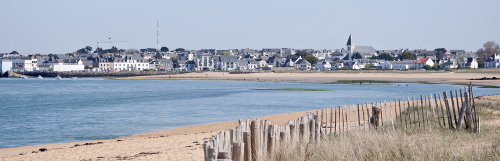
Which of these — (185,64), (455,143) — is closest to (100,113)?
(455,143)

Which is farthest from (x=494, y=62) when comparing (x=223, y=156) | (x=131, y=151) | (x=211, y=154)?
(x=211, y=154)

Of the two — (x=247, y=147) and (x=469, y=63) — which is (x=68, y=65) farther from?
(x=247, y=147)

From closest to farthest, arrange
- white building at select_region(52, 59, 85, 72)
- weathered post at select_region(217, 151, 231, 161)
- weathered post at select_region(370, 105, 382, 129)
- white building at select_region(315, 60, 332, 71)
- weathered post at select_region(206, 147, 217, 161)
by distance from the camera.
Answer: weathered post at select_region(206, 147, 217, 161) < weathered post at select_region(217, 151, 231, 161) < weathered post at select_region(370, 105, 382, 129) < white building at select_region(315, 60, 332, 71) < white building at select_region(52, 59, 85, 72)

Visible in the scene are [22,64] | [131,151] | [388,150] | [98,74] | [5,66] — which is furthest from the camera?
[22,64]

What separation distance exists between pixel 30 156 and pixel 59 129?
10588mm

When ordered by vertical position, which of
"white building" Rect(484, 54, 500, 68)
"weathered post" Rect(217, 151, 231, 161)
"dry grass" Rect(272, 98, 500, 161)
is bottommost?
"dry grass" Rect(272, 98, 500, 161)

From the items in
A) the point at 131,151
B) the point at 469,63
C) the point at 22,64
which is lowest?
the point at 131,151

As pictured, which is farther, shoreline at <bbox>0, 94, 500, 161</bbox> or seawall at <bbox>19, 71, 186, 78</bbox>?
seawall at <bbox>19, 71, 186, 78</bbox>

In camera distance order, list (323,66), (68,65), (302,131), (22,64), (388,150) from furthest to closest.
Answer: (22,64) < (68,65) < (323,66) < (302,131) < (388,150)

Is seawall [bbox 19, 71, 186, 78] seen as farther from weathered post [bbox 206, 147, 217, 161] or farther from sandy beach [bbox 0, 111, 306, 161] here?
Result: weathered post [bbox 206, 147, 217, 161]

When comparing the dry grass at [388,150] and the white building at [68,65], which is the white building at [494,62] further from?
the dry grass at [388,150]

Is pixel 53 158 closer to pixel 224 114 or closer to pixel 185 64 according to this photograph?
pixel 224 114

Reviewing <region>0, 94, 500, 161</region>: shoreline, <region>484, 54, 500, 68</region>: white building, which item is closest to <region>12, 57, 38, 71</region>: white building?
<region>484, 54, 500, 68</region>: white building

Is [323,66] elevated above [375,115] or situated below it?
below
